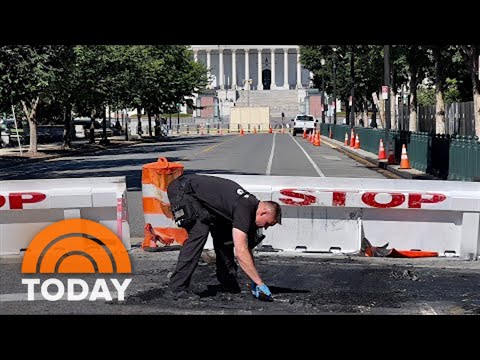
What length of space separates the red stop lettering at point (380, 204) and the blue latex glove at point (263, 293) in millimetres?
3312

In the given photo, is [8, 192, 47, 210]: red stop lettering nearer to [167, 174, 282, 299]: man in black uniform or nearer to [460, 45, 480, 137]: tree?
[167, 174, 282, 299]: man in black uniform

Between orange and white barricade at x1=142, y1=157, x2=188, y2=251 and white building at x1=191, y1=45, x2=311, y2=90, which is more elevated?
white building at x1=191, y1=45, x2=311, y2=90

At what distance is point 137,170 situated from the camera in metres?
30.0

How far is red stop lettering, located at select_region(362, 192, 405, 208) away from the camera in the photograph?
37.7ft

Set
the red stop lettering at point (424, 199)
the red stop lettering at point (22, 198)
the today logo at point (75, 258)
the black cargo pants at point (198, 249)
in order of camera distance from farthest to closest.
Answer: the red stop lettering at point (22, 198)
the red stop lettering at point (424, 199)
the today logo at point (75, 258)
the black cargo pants at point (198, 249)

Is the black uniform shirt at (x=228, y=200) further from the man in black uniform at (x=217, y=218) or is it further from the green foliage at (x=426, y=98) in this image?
the green foliage at (x=426, y=98)

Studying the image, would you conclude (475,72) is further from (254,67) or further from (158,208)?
(254,67)

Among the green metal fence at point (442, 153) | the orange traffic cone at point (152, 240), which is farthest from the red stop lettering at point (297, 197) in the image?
the green metal fence at point (442, 153)

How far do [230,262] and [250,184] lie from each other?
2873 mm

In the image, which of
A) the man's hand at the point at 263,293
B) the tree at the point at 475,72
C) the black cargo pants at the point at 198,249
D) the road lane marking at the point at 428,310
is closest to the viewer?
the man's hand at the point at 263,293

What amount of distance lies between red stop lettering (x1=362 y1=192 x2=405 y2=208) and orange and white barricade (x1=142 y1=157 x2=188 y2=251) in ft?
8.06

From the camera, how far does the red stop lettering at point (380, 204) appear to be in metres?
11.5

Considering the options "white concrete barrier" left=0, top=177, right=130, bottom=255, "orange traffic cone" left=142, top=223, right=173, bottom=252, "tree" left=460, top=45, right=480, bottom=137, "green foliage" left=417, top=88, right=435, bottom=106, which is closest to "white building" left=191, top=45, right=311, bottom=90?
"green foliage" left=417, top=88, right=435, bottom=106
